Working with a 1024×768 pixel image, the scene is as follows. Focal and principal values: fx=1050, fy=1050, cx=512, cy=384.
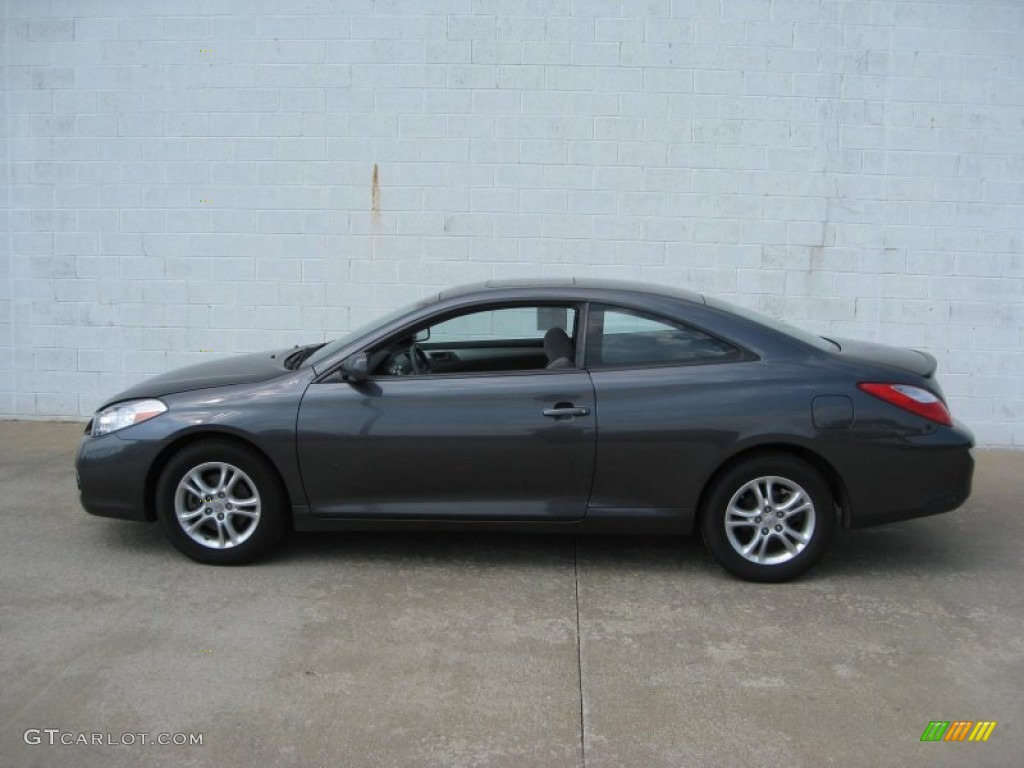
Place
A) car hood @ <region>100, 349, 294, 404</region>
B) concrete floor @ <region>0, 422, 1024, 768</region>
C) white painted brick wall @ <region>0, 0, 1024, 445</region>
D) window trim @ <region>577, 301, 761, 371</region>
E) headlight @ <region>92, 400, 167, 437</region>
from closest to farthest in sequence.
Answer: concrete floor @ <region>0, 422, 1024, 768</region> → window trim @ <region>577, 301, 761, 371</region> → headlight @ <region>92, 400, 167, 437</region> → car hood @ <region>100, 349, 294, 404</region> → white painted brick wall @ <region>0, 0, 1024, 445</region>

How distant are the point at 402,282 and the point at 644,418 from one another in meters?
3.74

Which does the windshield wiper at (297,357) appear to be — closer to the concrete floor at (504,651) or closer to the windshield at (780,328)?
the concrete floor at (504,651)

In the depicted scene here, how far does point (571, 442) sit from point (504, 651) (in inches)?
46.6

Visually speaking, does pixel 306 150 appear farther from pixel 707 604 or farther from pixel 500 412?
pixel 707 604

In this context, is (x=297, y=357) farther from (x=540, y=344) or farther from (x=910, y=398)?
(x=910, y=398)

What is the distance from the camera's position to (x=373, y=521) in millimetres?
5477

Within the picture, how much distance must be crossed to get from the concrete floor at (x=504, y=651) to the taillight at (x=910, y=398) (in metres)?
0.90

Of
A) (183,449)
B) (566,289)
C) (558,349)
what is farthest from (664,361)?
(183,449)

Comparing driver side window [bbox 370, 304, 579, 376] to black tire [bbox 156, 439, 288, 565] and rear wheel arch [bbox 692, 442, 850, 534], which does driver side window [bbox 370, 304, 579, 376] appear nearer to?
black tire [bbox 156, 439, 288, 565]

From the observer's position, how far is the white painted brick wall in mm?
8227

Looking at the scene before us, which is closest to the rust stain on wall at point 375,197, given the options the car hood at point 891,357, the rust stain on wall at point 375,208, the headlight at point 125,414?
the rust stain on wall at point 375,208

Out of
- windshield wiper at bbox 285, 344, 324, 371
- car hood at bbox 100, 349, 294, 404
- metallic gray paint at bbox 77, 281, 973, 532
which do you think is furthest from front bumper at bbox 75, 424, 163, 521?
windshield wiper at bbox 285, 344, 324, 371

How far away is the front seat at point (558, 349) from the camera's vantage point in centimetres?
551

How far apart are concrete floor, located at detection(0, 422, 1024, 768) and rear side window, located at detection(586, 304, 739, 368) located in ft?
3.72
